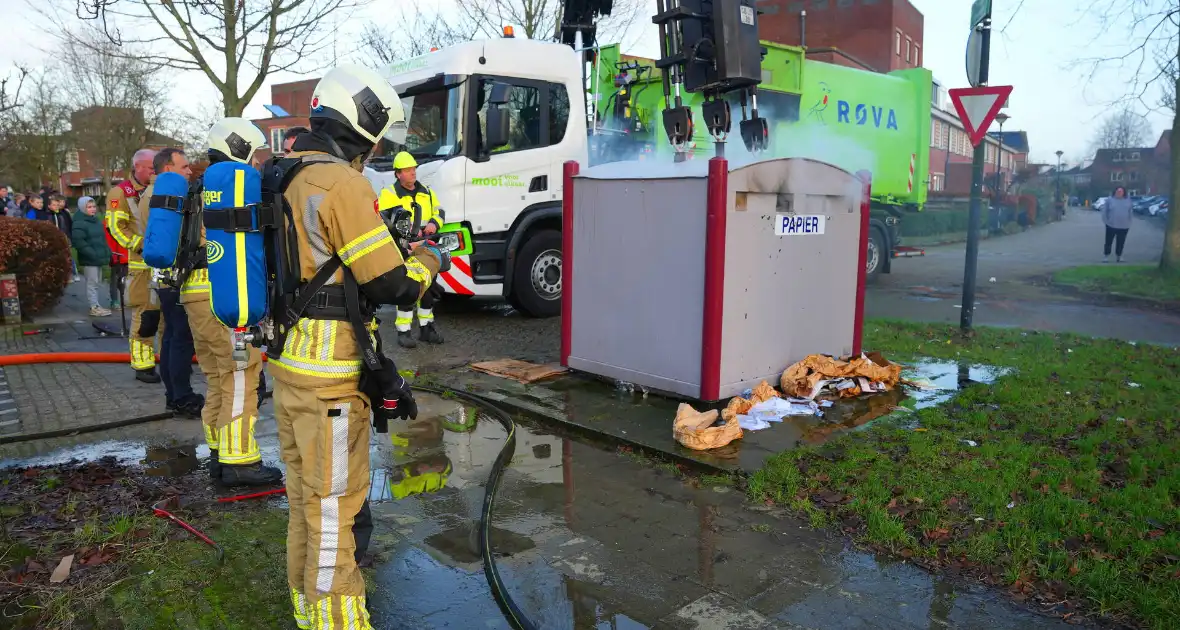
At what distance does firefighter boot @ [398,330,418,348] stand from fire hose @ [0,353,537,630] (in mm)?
1944

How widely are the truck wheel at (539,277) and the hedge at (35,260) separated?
637cm

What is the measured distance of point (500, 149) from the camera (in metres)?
9.42

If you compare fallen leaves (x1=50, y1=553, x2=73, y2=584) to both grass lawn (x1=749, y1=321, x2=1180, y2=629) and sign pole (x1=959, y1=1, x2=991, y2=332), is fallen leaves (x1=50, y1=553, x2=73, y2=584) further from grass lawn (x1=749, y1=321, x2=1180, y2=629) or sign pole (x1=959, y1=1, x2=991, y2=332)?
sign pole (x1=959, y1=1, x2=991, y2=332)

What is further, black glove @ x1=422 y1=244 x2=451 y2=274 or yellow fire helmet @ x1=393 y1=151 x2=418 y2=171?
yellow fire helmet @ x1=393 y1=151 x2=418 y2=171

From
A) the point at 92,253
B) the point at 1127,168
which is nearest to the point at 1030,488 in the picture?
the point at 92,253

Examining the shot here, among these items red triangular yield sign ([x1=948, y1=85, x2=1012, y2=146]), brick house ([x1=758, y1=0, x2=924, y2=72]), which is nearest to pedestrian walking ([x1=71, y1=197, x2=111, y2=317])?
red triangular yield sign ([x1=948, y1=85, x2=1012, y2=146])

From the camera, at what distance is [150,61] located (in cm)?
1609

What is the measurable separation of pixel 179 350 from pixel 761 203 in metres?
4.29

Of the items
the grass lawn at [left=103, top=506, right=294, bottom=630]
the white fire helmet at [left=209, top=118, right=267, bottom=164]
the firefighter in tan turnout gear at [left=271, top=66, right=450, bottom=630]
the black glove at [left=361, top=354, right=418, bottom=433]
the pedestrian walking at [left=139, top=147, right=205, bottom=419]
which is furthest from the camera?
the pedestrian walking at [left=139, top=147, right=205, bottom=419]

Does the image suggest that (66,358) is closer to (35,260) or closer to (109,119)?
(35,260)

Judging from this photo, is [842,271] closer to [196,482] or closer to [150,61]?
[196,482]

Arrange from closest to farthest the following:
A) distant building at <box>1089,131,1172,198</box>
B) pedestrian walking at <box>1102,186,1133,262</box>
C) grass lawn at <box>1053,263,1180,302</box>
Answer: grass lawn at <box>1053,263,1180,302</box>, pedestrian walking at <box>1102,186,1133,262</box>, distant building at <box>1089,131,1172,198</box>

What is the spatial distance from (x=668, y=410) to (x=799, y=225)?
1.75 m

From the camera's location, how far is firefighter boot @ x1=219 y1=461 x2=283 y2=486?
454 centimetres
